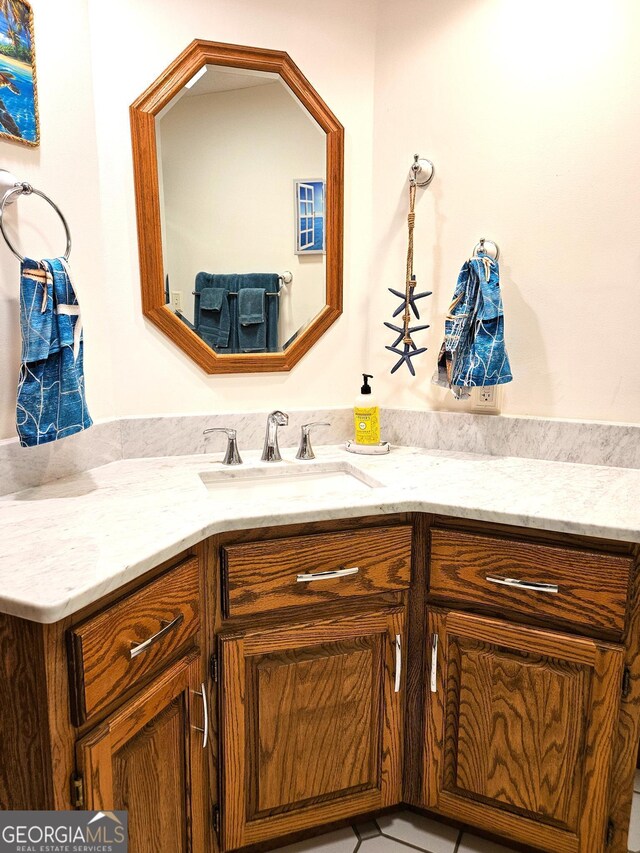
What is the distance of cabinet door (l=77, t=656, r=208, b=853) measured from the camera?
3.21 feet

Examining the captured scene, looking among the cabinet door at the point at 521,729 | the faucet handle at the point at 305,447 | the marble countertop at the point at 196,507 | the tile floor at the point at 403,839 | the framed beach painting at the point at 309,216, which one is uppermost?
the framed beach painting at the point at 309,216

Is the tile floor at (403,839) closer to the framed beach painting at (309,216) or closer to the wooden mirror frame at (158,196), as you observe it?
the wooden mirror frame at (158,196)

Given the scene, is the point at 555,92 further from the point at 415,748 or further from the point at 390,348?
the point at 415,748

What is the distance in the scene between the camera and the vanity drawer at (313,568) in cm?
124

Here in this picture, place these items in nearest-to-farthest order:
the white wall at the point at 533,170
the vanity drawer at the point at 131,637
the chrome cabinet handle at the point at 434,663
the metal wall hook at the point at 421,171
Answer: the vanity drawer at the point at 131,637, the chrome cabinet handle at the point at 434,663, the white wall at the point at 533,170, the metal wall hook at the point at 421,171

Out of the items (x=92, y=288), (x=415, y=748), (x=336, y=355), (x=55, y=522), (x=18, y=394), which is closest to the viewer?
(x=55, y=522)

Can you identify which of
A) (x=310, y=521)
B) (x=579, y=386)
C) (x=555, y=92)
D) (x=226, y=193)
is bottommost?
(x=310, y=521)

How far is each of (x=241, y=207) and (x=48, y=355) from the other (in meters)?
0.69

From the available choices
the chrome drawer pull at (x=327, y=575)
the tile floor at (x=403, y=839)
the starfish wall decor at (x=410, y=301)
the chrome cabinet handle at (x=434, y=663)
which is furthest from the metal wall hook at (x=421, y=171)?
the tile floor at (x=403, y=839)

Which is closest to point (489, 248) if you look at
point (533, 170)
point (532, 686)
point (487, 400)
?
point (533, 170)

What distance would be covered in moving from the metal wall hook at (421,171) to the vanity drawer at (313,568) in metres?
1.01

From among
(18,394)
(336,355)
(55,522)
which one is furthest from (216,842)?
(336,355)

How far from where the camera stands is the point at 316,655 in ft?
4.36

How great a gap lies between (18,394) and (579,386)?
4.51 feet
